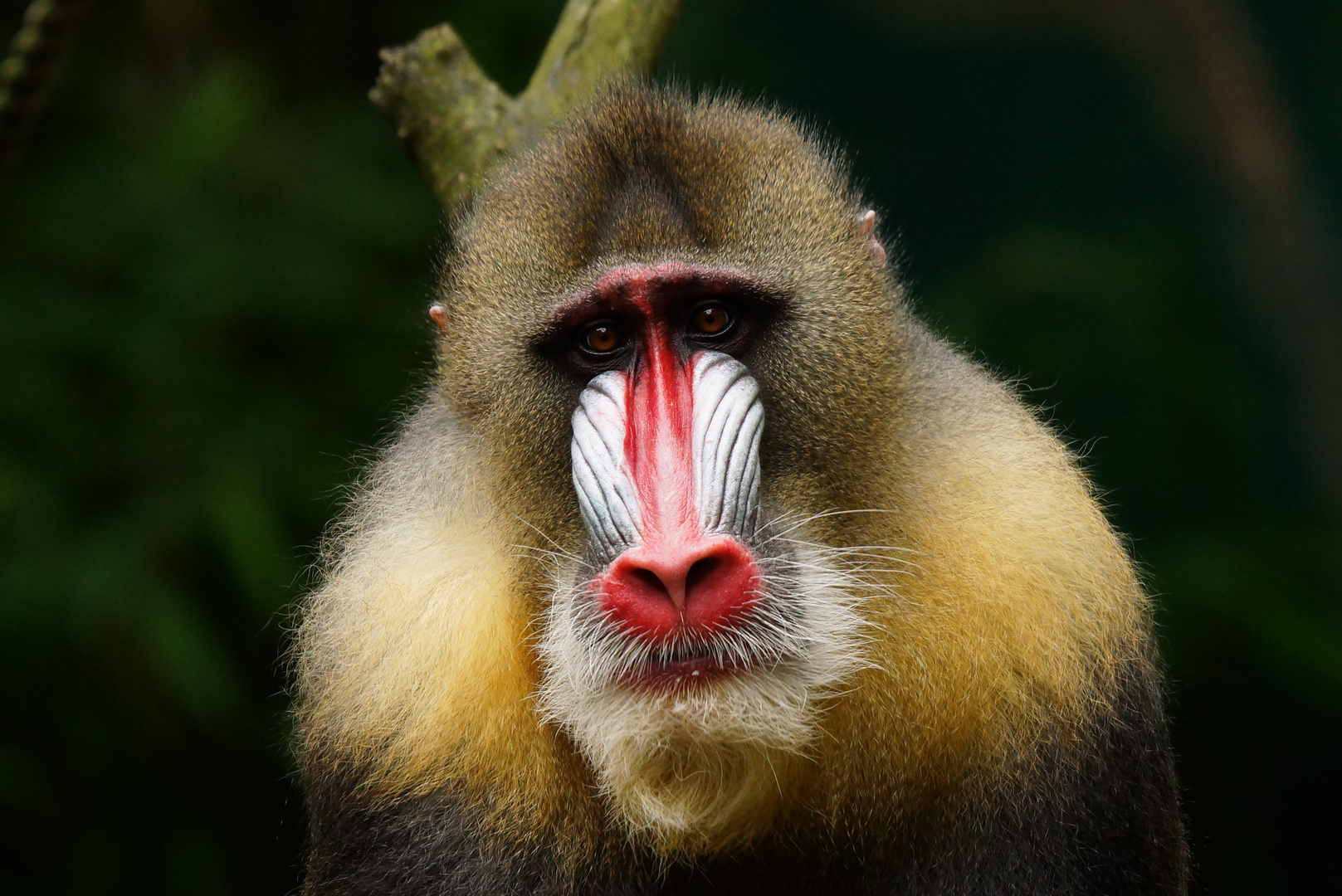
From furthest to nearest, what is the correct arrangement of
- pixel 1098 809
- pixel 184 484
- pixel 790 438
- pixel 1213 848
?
pixel 1213 848 < pixel 184 484 < pixel 1098 809 < pixel 790 438

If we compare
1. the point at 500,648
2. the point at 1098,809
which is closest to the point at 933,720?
the point at 1098,809

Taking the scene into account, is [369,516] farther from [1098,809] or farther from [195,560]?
[195,560]

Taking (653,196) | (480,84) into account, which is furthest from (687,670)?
(480,84)

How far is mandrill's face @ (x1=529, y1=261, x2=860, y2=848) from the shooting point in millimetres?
2406

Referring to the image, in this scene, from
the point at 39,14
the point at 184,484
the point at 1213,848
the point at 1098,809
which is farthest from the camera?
the point at 1213,848

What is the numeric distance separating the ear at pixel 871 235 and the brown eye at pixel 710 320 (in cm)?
46

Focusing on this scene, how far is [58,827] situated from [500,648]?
3.68 m

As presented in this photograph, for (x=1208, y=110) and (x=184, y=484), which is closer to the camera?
(x=184, y=484)

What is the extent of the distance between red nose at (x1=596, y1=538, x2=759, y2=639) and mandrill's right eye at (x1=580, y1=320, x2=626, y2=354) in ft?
1.71

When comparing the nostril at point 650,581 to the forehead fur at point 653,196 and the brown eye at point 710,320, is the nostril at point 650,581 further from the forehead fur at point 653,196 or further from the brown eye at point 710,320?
the forehead fur at point 653,196

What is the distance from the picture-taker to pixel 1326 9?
5.81m

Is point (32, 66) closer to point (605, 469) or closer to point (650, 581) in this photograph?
point (605, 469)

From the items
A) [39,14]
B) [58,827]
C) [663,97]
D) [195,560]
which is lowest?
[58,827]

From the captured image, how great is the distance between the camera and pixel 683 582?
236 centimetres
